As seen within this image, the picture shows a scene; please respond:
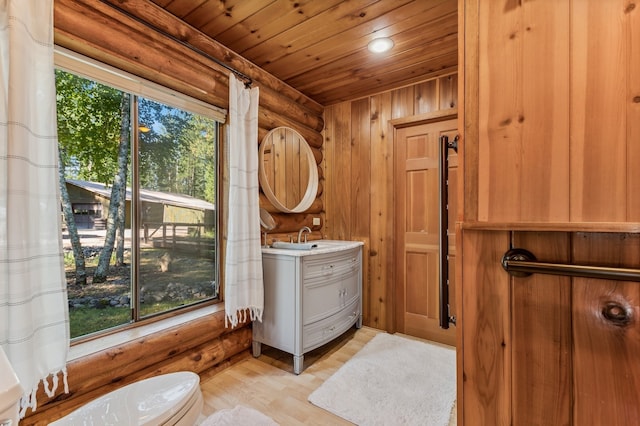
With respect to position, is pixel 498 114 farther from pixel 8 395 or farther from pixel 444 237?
pixel 8 395

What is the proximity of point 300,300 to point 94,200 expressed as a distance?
4.64ft

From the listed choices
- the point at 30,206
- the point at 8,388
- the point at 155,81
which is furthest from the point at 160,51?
the point at 8,388

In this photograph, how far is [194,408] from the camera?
1021mm

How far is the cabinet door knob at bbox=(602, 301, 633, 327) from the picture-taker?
0.61m

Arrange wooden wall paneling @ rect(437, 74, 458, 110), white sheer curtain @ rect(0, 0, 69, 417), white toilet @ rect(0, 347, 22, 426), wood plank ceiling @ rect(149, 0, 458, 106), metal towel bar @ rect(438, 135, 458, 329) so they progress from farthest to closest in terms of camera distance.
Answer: wooden wall paneling @ rect(437, 74, 458, 110) → wood plank ceiling @ rect(149, 0, 458, 106) → white sheer curtain @ rect(0, 0, 69, 417) → metal towel bar @ rect(438, 135, 458, 329) → white toilet @ rect(0, 347, 22, 426)

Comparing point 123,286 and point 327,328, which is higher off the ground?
point 123,286

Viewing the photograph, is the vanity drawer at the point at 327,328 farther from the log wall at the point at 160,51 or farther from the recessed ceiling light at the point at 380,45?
the recessed ceiling light at the point at 380,45

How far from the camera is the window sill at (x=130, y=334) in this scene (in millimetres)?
1396

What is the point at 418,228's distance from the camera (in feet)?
8.78

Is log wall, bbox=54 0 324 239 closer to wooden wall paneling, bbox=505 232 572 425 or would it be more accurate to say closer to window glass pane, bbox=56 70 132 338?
window glass pane, bbox=56 70 132 338

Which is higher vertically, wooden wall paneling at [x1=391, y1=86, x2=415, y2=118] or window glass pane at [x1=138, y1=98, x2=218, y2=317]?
wooden wall paneling at [x1=391, y1=86, x2=415, y2=118]

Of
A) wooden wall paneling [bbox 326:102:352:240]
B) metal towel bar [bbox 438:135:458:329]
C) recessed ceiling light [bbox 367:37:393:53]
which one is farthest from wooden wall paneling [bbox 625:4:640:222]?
wooden wall paneling [bbox 326:102:352:240]

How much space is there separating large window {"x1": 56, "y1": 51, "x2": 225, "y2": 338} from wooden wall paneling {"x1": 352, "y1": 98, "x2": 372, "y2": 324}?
57.3 inches

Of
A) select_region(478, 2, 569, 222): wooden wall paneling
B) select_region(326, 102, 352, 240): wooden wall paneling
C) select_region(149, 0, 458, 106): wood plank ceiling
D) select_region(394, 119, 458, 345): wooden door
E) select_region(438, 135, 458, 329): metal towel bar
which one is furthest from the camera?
select_region(326, 102, 352, 240): wooden wall paneling
